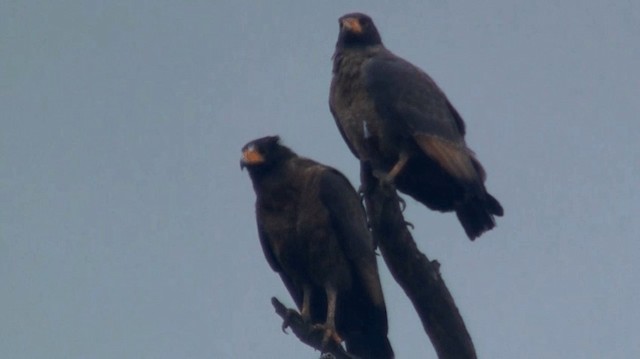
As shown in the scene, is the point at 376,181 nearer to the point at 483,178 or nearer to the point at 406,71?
the point at 483,178

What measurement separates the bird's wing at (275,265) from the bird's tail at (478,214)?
4.41ft

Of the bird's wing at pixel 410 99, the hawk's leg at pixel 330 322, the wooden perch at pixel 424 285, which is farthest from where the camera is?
the bird's wing at pixel 410 99

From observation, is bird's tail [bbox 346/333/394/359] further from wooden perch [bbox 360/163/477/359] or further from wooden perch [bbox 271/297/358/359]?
wooden perch [bbox 360/163/477/359]

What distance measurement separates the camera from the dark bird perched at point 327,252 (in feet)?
28.7

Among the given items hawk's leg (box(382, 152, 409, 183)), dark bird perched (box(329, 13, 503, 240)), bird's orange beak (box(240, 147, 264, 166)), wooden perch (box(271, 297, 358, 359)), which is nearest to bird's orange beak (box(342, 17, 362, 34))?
dark bird perched (box(329, 13, 503, 240))

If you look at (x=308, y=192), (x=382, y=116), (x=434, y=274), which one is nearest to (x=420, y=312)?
(x=434, y=274)

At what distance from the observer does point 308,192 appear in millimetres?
8984

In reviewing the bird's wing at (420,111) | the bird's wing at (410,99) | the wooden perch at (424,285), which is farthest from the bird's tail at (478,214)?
the wooden perch at (424,285)

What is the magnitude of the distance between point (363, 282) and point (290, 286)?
2.13 feet

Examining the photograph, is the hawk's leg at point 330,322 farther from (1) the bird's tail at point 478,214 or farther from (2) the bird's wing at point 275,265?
(1) the bird's tail at point 478,214

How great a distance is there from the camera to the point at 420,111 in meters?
9.68

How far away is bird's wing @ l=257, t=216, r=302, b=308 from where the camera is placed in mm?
9109

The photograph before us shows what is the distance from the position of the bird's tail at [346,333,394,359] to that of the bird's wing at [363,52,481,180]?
1.38 meters

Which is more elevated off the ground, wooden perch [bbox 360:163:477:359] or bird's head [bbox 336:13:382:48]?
bird's head [bbox 336:13:382:48]
